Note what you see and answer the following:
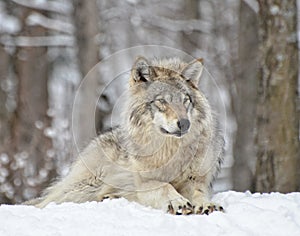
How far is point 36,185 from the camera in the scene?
43.9 feet

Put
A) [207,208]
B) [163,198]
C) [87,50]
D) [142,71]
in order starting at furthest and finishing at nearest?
[87,50]
[142,71]
[163,198]
[207,208]

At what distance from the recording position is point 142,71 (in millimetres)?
6520

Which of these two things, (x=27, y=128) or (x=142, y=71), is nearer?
(x=142, y=71)

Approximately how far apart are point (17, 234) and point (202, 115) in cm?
241

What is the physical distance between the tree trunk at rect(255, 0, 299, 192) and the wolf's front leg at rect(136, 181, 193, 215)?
3.44 metres

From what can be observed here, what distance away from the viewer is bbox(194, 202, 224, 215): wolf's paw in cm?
555

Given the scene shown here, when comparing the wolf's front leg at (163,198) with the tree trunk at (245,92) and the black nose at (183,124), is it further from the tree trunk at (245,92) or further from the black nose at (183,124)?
the tree trunk at (245,92)

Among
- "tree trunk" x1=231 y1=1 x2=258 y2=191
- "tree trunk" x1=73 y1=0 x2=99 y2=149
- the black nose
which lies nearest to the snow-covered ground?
the black nose

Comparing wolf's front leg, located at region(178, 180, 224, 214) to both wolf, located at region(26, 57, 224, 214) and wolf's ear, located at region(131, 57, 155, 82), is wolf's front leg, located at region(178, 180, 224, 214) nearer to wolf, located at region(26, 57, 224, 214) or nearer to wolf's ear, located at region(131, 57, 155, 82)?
wolf, located at region(26, 57, 224, 214)

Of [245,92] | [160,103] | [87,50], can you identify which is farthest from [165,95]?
[87,50]

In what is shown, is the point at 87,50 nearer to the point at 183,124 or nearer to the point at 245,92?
the point at 245,92

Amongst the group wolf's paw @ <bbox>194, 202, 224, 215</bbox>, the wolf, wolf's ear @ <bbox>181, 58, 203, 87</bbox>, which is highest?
wolf's ear @ <bbox>181, 58, 203, 87</bbox>

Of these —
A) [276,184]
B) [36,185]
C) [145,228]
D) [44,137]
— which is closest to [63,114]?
[44,137]

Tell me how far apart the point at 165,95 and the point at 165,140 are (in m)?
0.48
